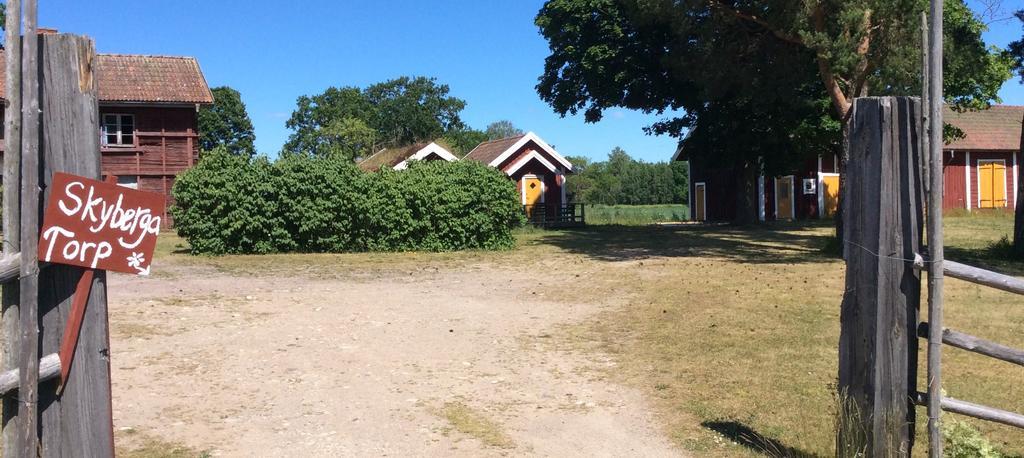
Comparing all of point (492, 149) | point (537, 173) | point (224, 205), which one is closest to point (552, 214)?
point (537, 173)

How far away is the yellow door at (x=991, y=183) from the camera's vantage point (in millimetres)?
41125

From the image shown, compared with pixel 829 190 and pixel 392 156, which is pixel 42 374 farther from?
pixel 829 190

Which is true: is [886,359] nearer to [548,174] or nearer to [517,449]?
[517,449]

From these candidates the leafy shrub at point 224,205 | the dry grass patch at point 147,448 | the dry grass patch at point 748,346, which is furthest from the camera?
the leafy shrub at point 224,205

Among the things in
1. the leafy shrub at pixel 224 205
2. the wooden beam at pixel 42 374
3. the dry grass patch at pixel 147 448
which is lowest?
the dry grass patch at pixel 147 448

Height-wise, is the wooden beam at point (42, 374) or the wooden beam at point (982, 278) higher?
the wooden beam at point (982, 278)

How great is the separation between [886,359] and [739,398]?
8.15 ft

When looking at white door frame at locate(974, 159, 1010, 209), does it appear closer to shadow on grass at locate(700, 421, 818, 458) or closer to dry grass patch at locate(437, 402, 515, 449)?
shadow on grass at locate(700, 421, 818, 458)

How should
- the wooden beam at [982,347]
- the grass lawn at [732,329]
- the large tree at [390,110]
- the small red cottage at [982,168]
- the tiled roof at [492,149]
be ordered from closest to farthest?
1. the wooden beam at [982,347]
2. the grass lawn at [732,329]
3. the tiled roof at [492,149]
4. the small red cottage at [982,168]
5. the large tree at [390,110]

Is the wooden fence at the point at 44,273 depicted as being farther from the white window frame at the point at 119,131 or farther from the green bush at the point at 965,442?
the white window frame at the point at 119,131

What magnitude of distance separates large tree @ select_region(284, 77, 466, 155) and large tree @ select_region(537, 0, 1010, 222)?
2468 inches

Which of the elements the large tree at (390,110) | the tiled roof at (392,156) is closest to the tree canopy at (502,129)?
the large tree at (390,110)

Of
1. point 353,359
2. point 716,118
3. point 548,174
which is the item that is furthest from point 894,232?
point 548,174

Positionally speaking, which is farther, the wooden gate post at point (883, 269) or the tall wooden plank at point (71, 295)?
the wooden gate post at point (883, 269)
